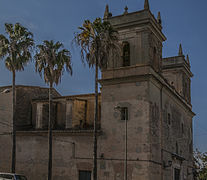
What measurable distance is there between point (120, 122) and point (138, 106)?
193 centimetres

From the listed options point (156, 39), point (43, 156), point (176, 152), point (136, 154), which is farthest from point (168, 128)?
point (43, 156)

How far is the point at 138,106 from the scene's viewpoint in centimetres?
2698

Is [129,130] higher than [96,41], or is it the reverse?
[96,41]

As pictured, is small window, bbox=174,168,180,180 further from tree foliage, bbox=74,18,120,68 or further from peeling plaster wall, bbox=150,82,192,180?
tree foliage, bbox=74,18,120,68

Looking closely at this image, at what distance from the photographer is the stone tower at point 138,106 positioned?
26375 mm

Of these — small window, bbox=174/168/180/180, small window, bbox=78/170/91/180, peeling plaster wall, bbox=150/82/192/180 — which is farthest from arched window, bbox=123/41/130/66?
small window, bbox=174/168/180/180

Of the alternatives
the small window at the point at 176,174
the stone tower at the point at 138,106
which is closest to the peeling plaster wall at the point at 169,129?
the stone tower at the point at 138,106

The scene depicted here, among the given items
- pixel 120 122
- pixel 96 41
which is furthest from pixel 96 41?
pixel 120 122

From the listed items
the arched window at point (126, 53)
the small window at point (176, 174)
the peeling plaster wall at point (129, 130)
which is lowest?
the small window at point (176, 174)

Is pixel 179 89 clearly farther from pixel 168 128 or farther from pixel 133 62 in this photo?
pixel 133 62

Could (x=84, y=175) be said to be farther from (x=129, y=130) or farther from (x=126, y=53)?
(x=126, y=53)

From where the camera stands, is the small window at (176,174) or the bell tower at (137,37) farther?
the small window at (176,174)

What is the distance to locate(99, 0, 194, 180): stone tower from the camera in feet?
86.5

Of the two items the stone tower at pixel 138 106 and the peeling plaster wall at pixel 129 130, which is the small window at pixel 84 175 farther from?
the stone tower at pixel 138 106
